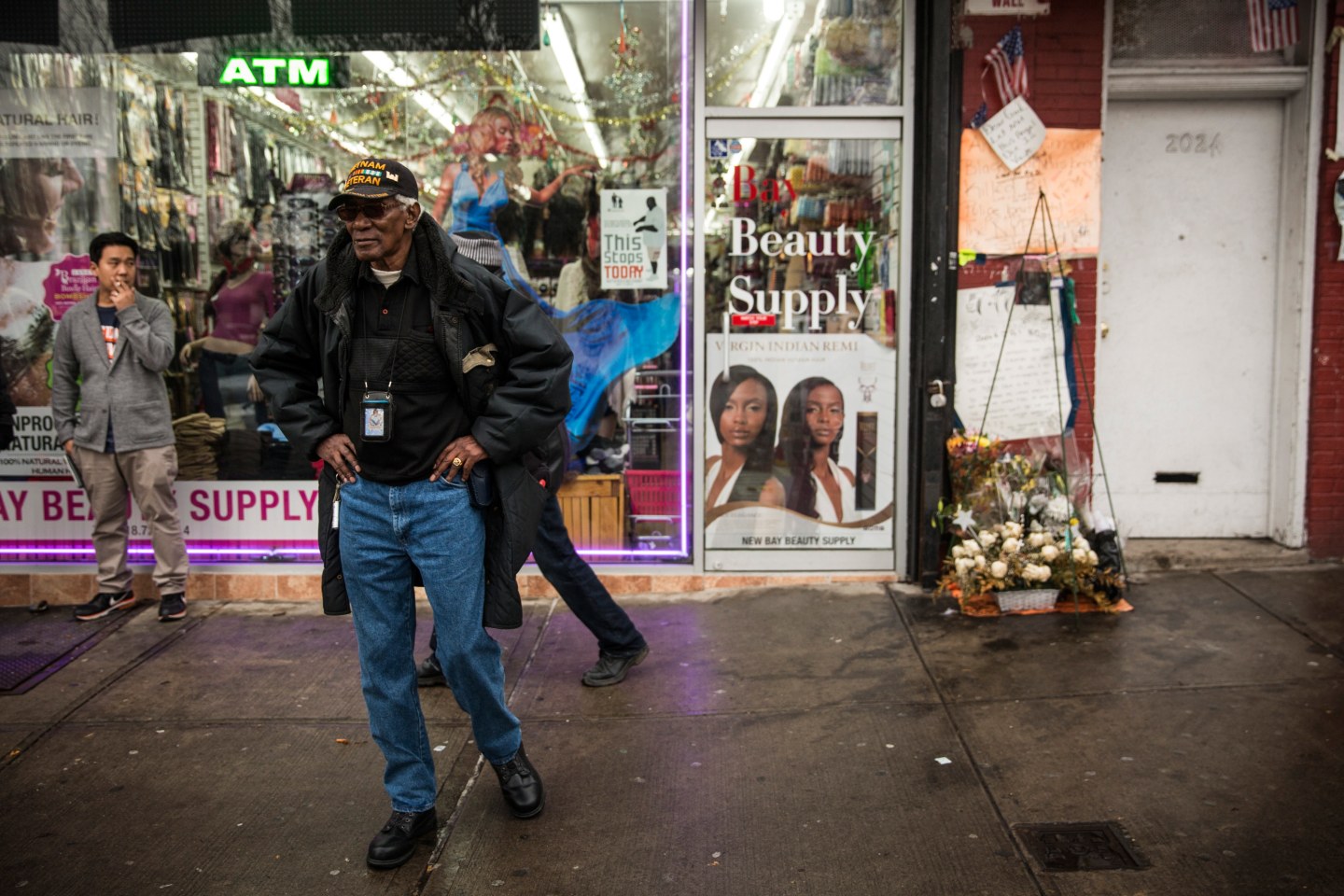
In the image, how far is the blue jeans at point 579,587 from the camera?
4.43 m

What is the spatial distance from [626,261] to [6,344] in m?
3.34

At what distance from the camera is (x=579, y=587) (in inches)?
178

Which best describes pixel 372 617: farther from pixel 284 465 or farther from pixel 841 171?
pixel 841 171

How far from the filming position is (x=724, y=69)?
576 centimetres

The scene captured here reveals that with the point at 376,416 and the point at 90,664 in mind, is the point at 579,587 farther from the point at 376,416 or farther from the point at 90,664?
the point at 90,664

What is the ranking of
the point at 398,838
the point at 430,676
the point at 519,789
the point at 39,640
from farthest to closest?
1. the point at 39,640
2. the point at 430,676
3. the point at 519,789
4. the point at 398,838

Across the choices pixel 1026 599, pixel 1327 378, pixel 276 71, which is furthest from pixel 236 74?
pixel 1327 378

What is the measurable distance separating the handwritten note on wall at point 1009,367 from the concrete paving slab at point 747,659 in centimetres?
113

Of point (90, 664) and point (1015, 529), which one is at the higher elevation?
point (1015, 529)

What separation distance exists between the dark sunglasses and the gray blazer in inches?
112

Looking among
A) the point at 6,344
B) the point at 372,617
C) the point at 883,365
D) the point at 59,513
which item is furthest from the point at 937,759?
the point at 6,344

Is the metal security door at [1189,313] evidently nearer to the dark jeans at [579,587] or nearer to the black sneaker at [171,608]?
the dark jeans at [579,587]

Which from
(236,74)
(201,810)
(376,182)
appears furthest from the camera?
(236,74)

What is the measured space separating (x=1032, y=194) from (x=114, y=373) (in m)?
4.65
